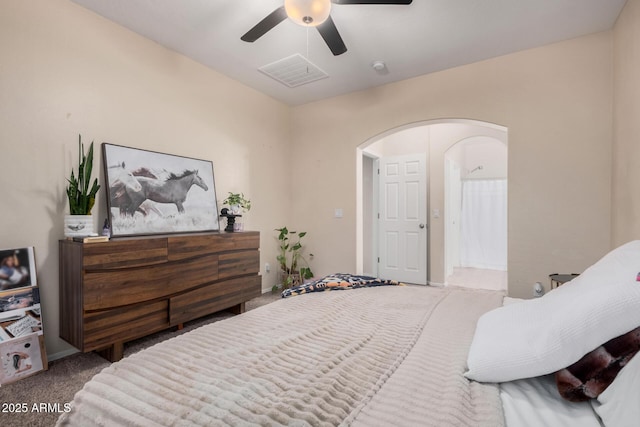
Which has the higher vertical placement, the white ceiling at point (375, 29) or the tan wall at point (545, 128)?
the white ceiling at point (375, 29)

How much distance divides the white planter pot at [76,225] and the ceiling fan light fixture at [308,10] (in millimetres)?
1993

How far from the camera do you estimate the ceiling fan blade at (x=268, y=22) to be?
6.64ft

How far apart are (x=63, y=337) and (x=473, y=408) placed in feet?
8.95

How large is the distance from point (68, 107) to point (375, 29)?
258 centimetres

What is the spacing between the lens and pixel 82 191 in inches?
91.2

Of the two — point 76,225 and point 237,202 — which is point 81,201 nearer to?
point 76,225

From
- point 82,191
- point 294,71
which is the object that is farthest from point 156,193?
point 294,71

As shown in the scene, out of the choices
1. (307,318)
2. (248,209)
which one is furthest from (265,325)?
(248,209)

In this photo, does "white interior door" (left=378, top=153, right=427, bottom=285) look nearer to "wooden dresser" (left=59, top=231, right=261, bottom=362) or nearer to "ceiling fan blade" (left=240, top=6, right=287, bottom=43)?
"wooden dresser" (left=59, top=231, right=261, bottom=362)

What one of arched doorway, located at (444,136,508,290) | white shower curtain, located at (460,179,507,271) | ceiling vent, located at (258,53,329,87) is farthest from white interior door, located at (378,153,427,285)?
white shower curtain, located at (460,179,507,271)

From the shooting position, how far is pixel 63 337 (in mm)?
2209

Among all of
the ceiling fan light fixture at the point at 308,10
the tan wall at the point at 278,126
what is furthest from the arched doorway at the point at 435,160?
the ceiling fan light fixture at the point at 308,10

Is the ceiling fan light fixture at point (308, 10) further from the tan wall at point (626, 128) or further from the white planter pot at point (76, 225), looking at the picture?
the tan wall at point (626, 128)

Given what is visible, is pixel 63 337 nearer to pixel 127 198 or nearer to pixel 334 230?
pixel 127 198
